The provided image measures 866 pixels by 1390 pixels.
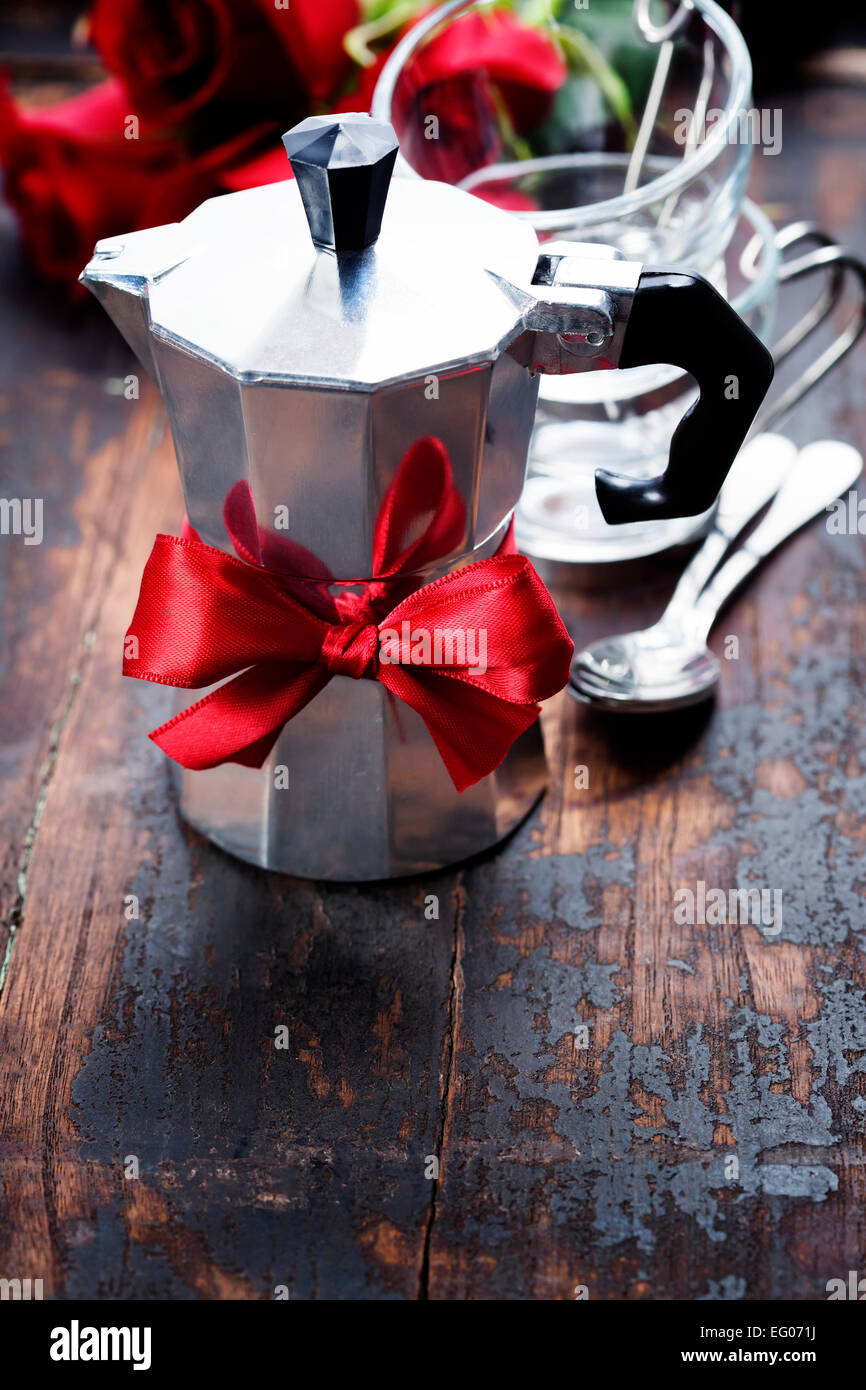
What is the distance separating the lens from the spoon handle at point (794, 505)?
58cm

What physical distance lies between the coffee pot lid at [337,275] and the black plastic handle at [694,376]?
0.13 feet

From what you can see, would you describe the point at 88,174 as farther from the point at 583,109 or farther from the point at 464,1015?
the point at 464,1015

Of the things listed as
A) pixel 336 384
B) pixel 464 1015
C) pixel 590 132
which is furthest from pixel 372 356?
pixel 590 132

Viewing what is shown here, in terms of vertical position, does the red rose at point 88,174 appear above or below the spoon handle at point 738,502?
above

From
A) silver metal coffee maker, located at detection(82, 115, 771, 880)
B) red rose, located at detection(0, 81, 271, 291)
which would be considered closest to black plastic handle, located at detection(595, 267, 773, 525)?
silver metal coffee maker, located at detection(82, 115, 771, 880)

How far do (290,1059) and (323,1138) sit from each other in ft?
Answer: 0.10

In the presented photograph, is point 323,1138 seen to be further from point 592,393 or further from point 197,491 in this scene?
point 592,393

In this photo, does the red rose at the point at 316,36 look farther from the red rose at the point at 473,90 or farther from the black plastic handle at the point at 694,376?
the black plastic handle at the point at 694,376

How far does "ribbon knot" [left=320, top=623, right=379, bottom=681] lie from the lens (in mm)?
434

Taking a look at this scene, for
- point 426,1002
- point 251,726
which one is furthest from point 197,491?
point 426,1002

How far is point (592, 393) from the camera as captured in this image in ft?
2.01

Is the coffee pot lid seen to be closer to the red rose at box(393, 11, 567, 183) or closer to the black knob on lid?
the black knob on lid

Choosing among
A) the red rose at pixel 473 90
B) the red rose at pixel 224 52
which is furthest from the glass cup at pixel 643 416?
the red rose at pixel 224 52

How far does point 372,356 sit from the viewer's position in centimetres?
37
